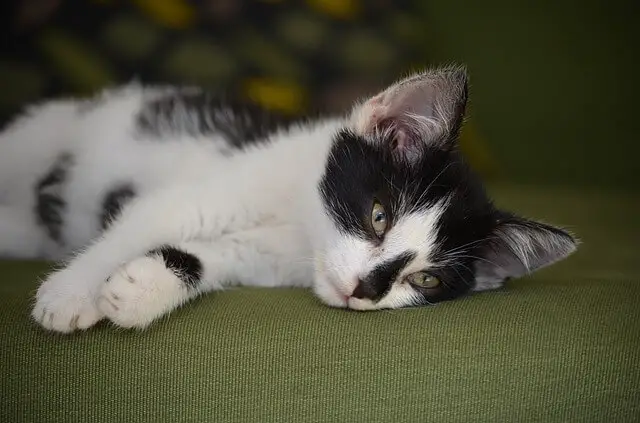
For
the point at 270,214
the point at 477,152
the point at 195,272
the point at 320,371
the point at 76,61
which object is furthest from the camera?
the point at 477,152

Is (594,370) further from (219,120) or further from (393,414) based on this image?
(219,120)

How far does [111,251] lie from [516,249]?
77cm

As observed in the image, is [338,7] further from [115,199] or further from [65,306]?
[65,306]

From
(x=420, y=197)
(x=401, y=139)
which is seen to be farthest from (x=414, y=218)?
(x=401, y=139)

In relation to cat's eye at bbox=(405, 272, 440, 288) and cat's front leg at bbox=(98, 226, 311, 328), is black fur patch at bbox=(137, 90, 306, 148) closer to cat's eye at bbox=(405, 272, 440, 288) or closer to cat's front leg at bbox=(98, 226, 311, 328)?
cat's front leg at bbox=(98, 226, 311, 328)

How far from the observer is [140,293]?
3.71 ft

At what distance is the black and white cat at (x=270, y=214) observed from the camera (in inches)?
47.4

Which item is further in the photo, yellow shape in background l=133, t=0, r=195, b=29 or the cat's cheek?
yellow shape in background l=133, t=0, r=195, b=29

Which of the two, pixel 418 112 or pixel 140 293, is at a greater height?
pixel 418 112

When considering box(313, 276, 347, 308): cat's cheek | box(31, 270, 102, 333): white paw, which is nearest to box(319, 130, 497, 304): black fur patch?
box(313, 276, 347, 308): cat's cheek

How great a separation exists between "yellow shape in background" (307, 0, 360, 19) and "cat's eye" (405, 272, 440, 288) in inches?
48.5

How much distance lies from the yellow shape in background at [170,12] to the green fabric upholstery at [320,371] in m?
1.24

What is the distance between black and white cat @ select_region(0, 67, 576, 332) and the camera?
1.21 metres

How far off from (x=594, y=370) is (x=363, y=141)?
0.60 m
